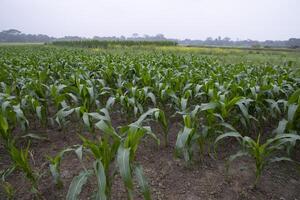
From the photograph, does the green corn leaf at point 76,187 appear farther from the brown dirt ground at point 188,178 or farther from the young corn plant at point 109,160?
the brown dirt ground at point 188,178

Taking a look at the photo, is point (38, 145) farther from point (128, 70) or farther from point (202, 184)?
point (128, 70)

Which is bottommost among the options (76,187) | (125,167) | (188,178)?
(188,178)

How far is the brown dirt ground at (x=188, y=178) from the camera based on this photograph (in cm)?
202

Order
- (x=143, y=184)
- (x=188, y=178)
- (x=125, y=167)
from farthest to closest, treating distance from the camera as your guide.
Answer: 1. (x=188, y=178)
2. (x=143, y=184)
3. (x=125, y=167)

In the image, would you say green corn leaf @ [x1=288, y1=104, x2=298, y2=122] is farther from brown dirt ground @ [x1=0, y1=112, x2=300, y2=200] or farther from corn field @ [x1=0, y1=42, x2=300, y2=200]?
brown dirt ground @ [x1=0, y1=112, x2=300, y2=200]

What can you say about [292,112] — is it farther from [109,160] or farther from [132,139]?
[109,160]

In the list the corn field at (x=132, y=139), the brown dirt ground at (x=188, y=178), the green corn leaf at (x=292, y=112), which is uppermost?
the green corn leaf at (x=292, y=112)

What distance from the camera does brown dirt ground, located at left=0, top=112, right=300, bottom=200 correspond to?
2020mm

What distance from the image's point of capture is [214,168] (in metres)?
2.38

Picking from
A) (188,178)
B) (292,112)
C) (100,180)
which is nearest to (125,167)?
(100,180)

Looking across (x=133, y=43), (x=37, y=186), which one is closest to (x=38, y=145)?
(x=37, y=186)

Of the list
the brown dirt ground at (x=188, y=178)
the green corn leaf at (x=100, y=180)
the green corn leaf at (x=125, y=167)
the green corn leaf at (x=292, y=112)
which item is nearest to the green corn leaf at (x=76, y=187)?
the green corn leaf at (x=100, y=180)

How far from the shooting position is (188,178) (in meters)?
2.23

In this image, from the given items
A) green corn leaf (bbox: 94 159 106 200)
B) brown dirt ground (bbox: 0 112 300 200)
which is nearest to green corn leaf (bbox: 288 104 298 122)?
brown dirt ground (bbox: 0 112 300 200)
